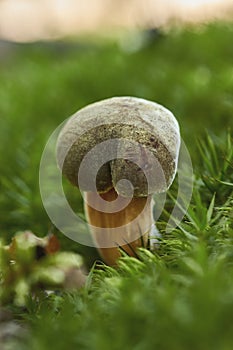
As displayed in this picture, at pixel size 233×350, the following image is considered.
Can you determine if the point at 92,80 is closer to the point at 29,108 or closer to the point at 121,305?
the point at 29,108

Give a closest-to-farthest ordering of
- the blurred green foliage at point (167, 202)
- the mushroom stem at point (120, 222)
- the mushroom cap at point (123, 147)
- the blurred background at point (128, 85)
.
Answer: the blurred green foliage at point (167, 202)
the mushroom cap at point (123, 147)
the mushroom stem at point (120, 222)
the blurred background at point (128, 85)

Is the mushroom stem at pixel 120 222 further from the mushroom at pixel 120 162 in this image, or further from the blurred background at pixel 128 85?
the blurred background at pixel 128 85

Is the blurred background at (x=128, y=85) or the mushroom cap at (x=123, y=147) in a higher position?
the mushroom cap at (x=123, y=147)

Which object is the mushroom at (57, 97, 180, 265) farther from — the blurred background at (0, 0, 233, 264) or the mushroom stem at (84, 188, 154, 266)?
the blurred background at (0, 0, 233, 264)

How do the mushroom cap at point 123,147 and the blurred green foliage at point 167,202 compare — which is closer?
the blurred green foliage at point 167,202

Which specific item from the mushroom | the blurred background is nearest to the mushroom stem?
the mushroom

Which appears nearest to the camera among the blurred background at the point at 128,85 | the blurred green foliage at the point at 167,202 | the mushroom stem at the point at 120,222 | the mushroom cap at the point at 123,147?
the blurred green foliage at the point at 167,202

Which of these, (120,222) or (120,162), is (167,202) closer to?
(120,222)

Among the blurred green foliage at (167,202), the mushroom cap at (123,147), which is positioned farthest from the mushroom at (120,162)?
the blurred green foliage at (167,202)
